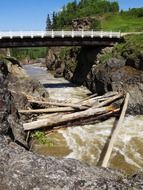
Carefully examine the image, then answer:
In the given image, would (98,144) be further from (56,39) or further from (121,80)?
(56,39)

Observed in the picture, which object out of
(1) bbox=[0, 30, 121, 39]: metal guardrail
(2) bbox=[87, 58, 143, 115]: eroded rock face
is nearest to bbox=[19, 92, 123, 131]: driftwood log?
(2) bbox=[87, 58, 143, 115]: eroded rock face

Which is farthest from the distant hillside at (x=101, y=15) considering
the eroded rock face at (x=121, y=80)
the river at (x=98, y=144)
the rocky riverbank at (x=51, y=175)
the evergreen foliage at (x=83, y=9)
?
the rocky riverbank at (x=51, y=175)

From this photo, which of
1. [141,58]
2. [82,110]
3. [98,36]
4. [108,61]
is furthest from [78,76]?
[82,110]

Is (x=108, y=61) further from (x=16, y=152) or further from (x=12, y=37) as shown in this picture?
(x=16, y=152)

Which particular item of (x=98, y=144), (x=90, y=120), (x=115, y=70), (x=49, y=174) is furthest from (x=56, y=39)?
(x=49, y=174)

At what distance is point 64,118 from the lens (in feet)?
108

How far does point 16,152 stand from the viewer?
1298cm

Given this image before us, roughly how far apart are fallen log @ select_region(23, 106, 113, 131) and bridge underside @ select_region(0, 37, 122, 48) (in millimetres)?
19190

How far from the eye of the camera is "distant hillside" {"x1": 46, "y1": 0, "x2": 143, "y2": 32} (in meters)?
92.5

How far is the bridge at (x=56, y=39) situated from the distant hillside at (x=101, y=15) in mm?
22554

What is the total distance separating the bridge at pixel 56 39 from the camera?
49469 mm

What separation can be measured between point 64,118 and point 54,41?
22.9 m

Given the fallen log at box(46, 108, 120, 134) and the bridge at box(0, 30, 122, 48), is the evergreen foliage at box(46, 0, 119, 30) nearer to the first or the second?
the bridge at box(0, 30, 122, 48)

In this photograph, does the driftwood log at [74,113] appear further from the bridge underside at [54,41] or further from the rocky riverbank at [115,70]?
the bridge underside at [54,41]
